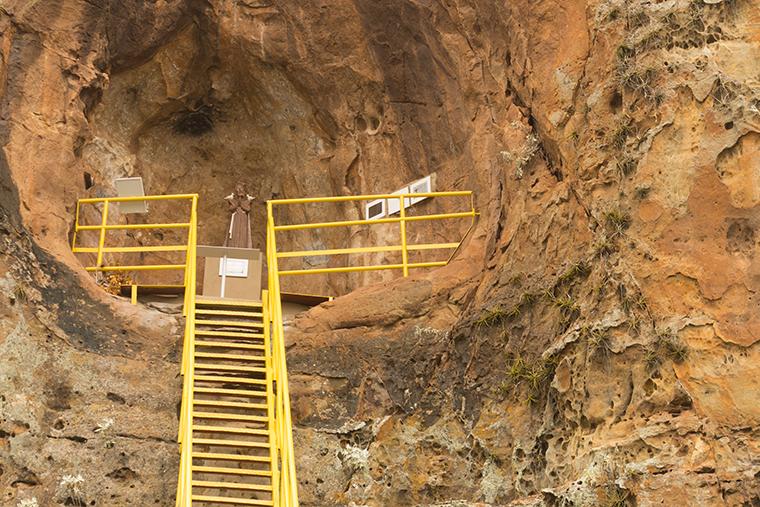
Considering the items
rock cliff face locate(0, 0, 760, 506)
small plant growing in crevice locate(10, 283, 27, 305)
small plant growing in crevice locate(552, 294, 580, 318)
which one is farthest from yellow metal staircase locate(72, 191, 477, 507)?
small plant growing in crevice locate(552, 294, 580, 318)

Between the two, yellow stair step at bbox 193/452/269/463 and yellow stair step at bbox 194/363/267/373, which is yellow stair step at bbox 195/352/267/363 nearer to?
yellow stair step at bbox 194/363/267/373

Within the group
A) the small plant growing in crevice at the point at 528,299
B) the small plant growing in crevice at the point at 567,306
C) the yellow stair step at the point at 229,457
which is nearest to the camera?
the yellow stair step at the point at 229,457

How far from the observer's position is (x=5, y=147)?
1617cm

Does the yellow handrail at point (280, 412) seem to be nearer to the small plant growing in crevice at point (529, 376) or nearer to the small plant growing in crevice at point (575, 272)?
the small plant growing in crevice at point (529, 376)

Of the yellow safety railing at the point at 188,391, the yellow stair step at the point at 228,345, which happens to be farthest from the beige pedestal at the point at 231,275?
the yellow stair step at the point at 228,345

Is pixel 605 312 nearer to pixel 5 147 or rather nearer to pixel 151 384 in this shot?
pixel 151 384

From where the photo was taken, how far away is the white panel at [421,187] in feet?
59.8

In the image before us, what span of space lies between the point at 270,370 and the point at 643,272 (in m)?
4.22

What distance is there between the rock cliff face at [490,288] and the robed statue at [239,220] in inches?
64.0

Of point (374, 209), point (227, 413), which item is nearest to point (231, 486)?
point (227, 413)

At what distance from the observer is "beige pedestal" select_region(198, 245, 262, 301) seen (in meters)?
17.0

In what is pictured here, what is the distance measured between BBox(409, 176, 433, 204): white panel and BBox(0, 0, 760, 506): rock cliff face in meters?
0.18

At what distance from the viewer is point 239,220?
1914 centimetres

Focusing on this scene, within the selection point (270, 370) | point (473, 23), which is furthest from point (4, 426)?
point (473, 23)
